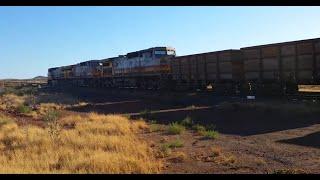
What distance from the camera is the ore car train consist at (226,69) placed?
84.5 feet

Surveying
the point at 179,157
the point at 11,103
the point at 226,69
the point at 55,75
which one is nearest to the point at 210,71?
the point at 226,69

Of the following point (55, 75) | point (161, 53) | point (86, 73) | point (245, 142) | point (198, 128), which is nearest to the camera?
point (245, 142)

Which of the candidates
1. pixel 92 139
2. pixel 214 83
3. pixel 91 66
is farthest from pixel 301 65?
pixel 91 66

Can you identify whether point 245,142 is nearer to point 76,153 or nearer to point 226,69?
point 76,153

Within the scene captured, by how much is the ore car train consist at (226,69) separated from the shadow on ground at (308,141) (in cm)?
1033

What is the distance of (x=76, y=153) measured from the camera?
12773 millimetres

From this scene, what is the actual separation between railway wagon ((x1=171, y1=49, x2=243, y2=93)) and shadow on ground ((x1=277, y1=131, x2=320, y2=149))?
17052mm

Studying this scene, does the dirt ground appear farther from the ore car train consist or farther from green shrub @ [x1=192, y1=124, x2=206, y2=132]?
the ore car train consist

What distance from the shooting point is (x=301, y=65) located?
25734 mm

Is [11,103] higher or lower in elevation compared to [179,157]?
lower

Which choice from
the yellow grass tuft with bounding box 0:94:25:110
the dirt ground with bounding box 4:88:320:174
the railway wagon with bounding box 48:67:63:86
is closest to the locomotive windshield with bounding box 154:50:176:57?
the yellow grass tuft with bounding box 0:94:25:110

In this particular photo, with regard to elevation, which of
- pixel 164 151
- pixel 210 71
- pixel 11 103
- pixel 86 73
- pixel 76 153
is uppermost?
pixel 86 73

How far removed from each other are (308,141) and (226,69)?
62.7 feet

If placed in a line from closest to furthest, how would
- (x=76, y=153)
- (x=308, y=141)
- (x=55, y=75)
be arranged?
(x=76, y=153) → (x=308, y=141) → (x=55, y=75)
